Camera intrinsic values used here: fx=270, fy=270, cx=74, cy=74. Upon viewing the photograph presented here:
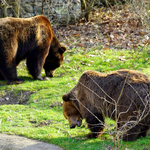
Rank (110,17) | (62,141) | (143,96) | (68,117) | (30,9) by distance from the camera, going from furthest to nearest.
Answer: (110,17), (30,9), (68,117), (62,141), (143,96)

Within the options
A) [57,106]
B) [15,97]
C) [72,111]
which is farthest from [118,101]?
[15,97]

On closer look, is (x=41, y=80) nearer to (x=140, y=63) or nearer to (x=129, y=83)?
(x=140, y=63)

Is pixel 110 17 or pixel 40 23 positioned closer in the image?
pixel 40 23

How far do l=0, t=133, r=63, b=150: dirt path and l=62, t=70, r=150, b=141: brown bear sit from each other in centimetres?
88

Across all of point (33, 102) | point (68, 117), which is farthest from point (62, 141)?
point (33, 102)

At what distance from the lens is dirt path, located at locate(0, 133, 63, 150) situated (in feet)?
16.2

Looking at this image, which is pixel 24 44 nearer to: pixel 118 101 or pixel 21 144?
pixel 21 144

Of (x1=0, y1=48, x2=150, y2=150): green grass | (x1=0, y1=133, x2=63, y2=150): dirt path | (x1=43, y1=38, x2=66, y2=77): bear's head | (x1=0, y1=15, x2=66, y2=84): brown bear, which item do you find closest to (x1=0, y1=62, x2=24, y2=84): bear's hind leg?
(x1=0, y1=15, x2=66, y2=84): brown bear

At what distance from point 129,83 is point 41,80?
5230 mm

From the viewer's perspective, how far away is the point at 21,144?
5.08 m

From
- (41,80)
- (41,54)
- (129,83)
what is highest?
(129,83)

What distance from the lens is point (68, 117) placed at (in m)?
5.90

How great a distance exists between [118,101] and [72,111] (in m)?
1.30

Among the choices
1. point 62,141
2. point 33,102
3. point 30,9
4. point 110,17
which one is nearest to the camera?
point 62,141
